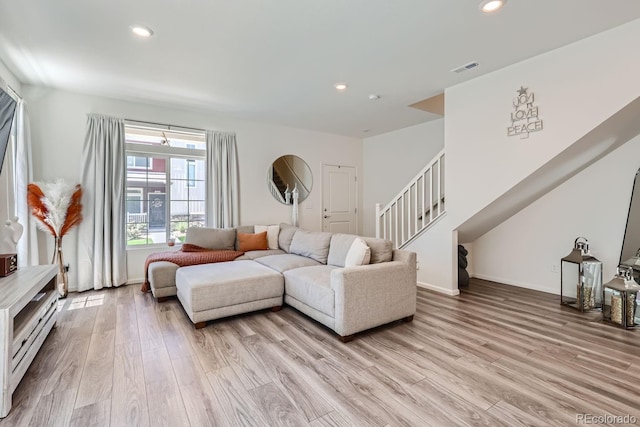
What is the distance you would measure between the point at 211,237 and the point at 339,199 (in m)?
2.92

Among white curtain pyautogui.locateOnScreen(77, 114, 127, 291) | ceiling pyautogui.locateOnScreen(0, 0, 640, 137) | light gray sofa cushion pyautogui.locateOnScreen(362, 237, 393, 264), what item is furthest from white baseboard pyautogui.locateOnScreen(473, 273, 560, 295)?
Result: white curtain pyautogui.locateOnScreen(77, 114, 127, 291)

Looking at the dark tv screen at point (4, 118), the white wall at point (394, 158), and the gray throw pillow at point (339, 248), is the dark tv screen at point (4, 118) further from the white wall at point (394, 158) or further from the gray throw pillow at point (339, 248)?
the white wall at point (394, 158)

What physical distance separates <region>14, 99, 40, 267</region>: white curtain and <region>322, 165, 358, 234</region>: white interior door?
4385mm

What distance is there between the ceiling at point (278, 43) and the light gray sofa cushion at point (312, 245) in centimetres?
187

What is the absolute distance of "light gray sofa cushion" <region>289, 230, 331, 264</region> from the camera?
3789mm

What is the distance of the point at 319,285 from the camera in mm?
2846

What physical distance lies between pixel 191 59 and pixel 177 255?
2.37 meters

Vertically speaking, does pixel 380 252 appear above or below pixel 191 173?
below

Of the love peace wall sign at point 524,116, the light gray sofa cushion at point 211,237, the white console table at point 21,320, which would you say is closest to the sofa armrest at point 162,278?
the light gray sofa cushion at point 211,237

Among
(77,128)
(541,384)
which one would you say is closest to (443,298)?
(541,384)

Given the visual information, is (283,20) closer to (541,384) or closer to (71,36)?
(71,36)

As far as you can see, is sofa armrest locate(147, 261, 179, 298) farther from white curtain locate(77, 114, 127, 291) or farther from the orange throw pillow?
the orange throw pillow

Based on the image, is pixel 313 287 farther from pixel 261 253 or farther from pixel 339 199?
pixel 339 199

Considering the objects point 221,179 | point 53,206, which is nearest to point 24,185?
point 53,206
